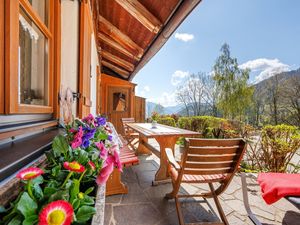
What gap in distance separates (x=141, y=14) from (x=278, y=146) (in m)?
3.03

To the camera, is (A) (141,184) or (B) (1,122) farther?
(A) (141,184)

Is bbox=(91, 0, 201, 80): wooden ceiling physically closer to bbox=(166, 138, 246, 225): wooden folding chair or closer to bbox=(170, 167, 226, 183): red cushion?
bbox=(166, 138, 246, 225): wooden folding chair

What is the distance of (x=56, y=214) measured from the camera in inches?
13.6

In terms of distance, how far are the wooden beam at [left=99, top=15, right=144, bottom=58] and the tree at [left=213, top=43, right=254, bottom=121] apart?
24.1 feet

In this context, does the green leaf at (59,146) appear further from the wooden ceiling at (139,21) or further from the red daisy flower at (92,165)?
the wooden ceiling at (139,21)

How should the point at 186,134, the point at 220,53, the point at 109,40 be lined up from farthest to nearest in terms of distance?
the point at 220,53 < the point at 109,40 < the point at 186,134

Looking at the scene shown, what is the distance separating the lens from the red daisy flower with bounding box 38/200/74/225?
0.33 metres

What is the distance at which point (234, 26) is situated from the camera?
9.35 m

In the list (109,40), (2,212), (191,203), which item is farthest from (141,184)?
(109,40)

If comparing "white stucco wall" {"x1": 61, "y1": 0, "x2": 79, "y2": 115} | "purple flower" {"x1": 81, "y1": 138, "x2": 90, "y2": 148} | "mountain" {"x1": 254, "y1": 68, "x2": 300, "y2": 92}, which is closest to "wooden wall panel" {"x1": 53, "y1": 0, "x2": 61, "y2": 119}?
"white stucco wall" {"x1": 61, "y1": 0, "x2": 79, "y2": 115}

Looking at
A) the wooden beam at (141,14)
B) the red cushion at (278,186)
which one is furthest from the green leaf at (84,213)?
the wooden beam at (141,14)

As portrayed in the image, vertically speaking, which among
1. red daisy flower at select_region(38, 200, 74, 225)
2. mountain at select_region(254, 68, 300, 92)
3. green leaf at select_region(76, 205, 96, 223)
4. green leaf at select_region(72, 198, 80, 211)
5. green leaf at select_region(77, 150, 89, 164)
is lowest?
green leaf at select_region(76, 205, 96, 223)

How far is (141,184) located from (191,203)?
78 centimetres

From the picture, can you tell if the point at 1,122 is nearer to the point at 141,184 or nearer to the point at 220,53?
the point at 141,184
